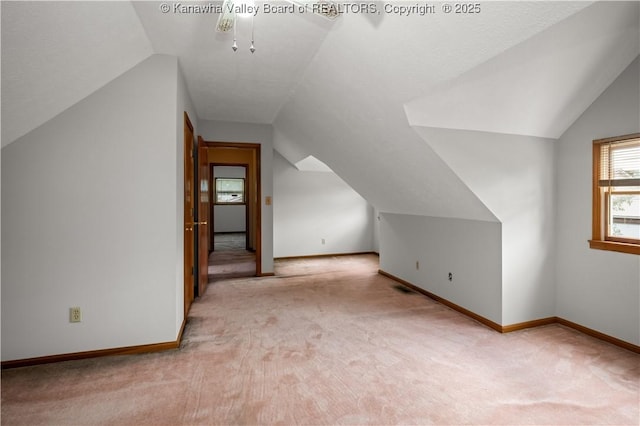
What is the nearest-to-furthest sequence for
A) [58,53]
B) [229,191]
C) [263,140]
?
[58,53] < [263,140] < [229,191]

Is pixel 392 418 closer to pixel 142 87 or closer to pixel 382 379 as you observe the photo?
pixel 382 379

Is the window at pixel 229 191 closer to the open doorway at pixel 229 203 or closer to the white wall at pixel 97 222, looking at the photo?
the open doorway at pixel 229 203

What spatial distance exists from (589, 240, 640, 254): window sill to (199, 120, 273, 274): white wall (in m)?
3.91

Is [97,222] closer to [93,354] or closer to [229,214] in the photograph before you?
[93,354]

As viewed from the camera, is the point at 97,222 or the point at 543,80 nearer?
the point at 543,80

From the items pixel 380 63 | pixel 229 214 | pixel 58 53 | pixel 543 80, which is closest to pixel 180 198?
pixel 58 53

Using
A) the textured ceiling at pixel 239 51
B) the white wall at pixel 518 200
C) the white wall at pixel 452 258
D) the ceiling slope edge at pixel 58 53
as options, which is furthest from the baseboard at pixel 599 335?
the ceiling slope edge at pixel 58 53

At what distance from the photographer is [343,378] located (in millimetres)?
2199

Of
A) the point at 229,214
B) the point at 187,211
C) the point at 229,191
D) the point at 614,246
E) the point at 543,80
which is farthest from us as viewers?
the point at 229,214

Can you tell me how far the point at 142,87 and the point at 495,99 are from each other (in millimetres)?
2742

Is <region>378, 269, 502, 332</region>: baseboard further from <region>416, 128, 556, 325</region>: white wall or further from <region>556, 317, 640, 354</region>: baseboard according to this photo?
<region>556, 317, 640, 354</region>: baseboard

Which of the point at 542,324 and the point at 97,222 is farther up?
the point at 97,222

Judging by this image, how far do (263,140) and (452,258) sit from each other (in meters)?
3.20

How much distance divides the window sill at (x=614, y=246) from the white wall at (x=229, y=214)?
9.51m
